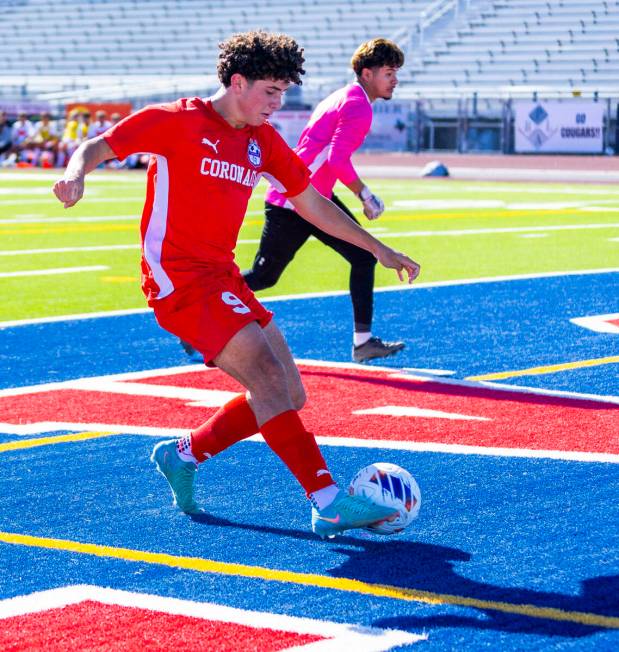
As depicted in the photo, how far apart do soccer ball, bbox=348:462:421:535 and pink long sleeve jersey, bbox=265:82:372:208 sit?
4.14 meters

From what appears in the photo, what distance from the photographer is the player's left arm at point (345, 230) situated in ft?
19.2

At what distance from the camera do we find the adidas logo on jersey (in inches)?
220

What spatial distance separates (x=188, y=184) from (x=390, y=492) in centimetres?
140

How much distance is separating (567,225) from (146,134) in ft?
55.7

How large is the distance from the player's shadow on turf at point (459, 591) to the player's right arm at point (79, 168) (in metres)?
1.59

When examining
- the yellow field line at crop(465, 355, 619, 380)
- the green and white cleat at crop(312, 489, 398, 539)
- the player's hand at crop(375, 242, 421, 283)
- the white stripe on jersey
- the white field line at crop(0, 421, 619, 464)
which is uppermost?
the white stripe on jersey

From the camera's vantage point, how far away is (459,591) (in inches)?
185

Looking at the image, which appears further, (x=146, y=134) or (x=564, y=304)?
(x=564, y=304)

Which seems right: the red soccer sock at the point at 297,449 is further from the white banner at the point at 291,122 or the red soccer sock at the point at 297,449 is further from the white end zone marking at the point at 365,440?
the white banner at the point at 291,122

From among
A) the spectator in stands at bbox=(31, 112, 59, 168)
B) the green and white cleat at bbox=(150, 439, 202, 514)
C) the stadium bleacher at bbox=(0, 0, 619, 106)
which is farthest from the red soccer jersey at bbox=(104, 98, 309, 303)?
the stadium bleacher at bbox=(0, 0, 619, 106)

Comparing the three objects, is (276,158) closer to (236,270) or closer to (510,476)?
(236,270)

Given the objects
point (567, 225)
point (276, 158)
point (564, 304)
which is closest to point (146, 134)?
point (276, 158)

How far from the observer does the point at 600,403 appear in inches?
321

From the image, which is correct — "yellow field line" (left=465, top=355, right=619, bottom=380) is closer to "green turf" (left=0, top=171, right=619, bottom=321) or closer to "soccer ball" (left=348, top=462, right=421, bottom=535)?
"soccer ball" (left=348, top=462, right=421, bottom=535)
